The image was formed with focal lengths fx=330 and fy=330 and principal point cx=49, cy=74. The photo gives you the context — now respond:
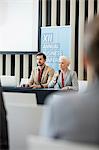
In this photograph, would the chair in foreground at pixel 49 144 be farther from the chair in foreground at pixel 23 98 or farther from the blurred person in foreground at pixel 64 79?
the blurred person in foreground at pixel 64 79

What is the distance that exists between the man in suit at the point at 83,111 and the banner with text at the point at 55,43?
6.08 metres

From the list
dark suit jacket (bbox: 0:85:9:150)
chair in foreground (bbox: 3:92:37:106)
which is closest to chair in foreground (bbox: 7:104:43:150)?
dark suit jacket (bbox: 0:85:9:150)

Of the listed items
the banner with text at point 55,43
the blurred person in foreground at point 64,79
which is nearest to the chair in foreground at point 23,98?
the blurred person in foreground at point 64,79

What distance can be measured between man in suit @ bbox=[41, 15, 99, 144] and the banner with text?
6.08m

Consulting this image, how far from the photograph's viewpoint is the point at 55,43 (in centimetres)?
739

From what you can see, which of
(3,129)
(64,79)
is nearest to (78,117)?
(3,129)

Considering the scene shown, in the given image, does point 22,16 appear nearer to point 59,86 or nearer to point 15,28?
point 15,28

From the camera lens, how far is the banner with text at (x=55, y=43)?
24.0 feet

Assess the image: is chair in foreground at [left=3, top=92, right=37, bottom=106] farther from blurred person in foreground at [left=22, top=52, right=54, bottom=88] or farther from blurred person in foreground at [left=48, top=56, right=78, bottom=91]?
blurred person in foreground at [left=22, top=52, right=54, bottom=88]

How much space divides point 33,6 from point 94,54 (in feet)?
22.2

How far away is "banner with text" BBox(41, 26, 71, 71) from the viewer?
7.32m

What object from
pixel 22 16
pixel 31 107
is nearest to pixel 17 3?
pixel 22 16

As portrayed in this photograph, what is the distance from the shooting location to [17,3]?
26.0 feet

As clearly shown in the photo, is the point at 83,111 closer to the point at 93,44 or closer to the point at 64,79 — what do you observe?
the point at 93,44
